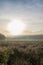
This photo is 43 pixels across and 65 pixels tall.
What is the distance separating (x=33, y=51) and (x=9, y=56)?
2.11 m

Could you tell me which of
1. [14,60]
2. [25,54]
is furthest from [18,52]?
[14,60]

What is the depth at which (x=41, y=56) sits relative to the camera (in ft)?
42.3

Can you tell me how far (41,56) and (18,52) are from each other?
1419mm

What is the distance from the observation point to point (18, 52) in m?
13.0

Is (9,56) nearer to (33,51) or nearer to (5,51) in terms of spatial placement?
(5,51)

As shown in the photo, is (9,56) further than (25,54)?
No

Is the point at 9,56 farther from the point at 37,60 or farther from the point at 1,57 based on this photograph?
the point at 37,60

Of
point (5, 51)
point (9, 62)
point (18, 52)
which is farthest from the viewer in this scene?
point (18, 52)

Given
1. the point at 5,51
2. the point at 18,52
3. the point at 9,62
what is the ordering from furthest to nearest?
the point at 18,52, the point at 5,51, the point at 9,62

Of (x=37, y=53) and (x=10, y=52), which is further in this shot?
(x=37, y=53)

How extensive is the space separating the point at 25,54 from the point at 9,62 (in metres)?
1.74

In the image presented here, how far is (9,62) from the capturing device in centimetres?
1141

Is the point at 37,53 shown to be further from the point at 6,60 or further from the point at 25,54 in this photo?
the point at 6,60

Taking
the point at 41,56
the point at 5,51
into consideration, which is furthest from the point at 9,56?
the point at 41,56
